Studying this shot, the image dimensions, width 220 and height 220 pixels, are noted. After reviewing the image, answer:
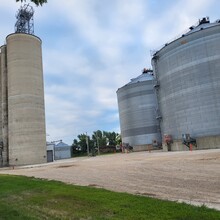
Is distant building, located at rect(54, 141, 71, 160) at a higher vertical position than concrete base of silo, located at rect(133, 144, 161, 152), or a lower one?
higher

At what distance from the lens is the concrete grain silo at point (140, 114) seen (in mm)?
71625

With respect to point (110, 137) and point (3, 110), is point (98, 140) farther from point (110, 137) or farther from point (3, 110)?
point (3, 110)

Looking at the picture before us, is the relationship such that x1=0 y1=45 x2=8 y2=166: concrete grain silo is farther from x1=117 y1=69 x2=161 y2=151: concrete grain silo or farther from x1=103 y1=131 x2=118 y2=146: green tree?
x1=103 y1=131 x2=118 y2=146: green tree

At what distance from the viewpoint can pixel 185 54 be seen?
45.1 m

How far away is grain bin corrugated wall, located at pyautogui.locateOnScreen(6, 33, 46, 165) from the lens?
175ft

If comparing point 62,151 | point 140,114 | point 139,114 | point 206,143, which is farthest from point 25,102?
point 62,151

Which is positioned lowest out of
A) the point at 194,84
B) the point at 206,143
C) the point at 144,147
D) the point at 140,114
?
the point at 206,143

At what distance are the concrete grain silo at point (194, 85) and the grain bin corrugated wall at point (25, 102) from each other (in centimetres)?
2416

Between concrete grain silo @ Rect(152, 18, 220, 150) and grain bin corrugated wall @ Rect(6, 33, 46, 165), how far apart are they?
24157mm

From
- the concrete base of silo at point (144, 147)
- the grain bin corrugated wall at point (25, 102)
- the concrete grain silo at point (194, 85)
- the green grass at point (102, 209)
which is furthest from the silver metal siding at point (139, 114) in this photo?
the green grass at point (102, 209)

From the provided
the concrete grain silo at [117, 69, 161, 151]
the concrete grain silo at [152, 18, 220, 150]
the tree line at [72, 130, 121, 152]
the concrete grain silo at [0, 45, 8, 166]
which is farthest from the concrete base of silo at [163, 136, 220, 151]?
the tree line at [72, 130, 121, 152]

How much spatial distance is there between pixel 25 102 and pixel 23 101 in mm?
441

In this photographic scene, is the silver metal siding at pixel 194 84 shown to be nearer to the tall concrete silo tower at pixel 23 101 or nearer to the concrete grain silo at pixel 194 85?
the concrete grain silo at pixel 194 85

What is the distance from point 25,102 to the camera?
178 feet
